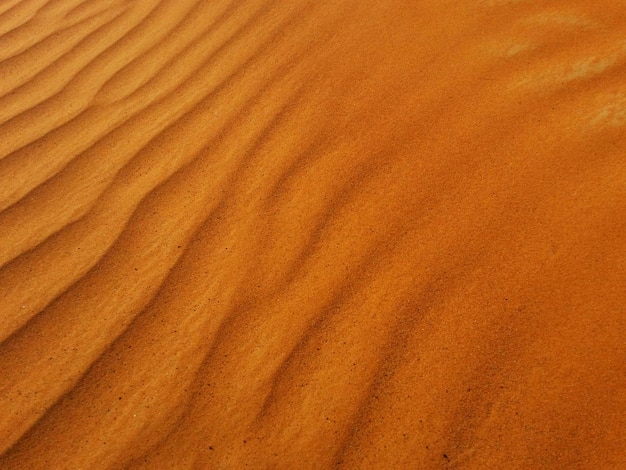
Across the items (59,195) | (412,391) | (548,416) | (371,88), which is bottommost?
(548,416)

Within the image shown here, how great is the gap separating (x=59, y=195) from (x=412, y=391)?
1366mm

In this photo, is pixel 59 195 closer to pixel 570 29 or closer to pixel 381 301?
pixel 381 301

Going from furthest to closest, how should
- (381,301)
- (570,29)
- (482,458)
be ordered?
1. (570,29)
2. (381,301)
3. (482,458)

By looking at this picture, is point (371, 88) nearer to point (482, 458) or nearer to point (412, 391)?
point (412, 391)

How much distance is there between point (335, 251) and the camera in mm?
1520

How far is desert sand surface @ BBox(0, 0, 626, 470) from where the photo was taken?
1.22 meters

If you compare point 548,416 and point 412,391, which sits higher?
point 412,391

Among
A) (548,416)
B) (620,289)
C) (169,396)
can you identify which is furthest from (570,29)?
(169,396)

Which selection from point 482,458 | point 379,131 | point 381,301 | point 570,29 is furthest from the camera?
point 570,29

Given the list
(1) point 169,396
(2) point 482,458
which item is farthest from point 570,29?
(1) point 169,396

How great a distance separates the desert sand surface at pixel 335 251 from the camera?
1.22 metres

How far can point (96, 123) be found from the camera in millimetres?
2146

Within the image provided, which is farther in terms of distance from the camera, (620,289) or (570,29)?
(570,29)

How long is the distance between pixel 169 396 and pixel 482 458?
0.73m
